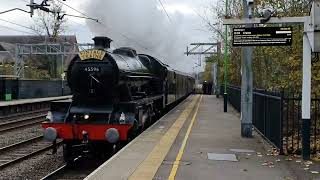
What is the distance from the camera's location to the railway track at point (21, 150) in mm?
12828

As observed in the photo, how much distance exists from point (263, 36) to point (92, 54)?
4292 mm

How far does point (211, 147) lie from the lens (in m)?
12.0

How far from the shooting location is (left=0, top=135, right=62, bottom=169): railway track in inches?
505

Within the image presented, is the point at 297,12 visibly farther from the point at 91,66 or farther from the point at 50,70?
the point at 50,70

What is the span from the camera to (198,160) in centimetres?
1005

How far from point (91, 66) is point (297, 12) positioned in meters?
6.68

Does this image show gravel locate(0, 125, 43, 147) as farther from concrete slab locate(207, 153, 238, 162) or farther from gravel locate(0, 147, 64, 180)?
concrete slab locate(207, 153, 238, 162)

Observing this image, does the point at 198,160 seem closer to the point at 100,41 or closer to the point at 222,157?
the point at 222,157

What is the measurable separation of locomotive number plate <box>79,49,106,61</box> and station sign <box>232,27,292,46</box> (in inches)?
132

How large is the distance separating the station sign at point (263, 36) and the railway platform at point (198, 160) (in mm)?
2555

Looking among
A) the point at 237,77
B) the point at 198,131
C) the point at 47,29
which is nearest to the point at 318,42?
the point at 198,131

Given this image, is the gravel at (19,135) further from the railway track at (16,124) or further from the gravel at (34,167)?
the gravel at (34,167)

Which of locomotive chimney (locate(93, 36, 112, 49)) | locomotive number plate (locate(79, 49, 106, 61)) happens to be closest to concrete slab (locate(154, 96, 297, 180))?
locomotive number plate (locate(79, 49, 106, 61))

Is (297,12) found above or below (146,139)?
above
